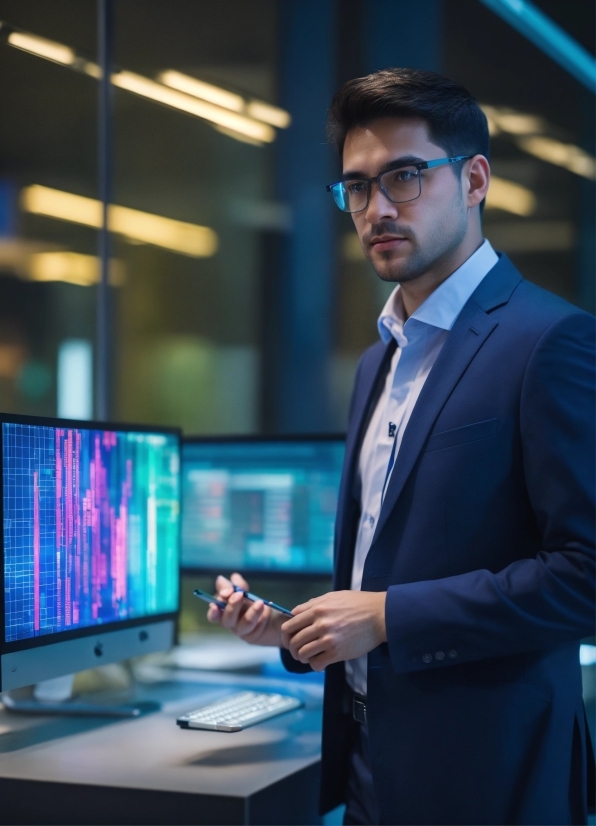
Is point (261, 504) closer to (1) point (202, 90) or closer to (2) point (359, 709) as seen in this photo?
(2) point (359, 709)

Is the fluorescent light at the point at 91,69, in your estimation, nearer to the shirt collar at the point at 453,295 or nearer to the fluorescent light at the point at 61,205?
the fluorescent light at the point at 61,205

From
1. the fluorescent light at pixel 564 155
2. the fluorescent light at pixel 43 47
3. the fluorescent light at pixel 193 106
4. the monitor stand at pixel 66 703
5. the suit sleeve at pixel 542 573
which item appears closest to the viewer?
the suit sleeve at pixel 542 573

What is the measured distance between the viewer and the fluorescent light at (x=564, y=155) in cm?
248

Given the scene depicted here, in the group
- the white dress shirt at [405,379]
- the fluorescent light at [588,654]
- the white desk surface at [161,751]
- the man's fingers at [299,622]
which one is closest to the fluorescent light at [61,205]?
the white dress shirt at [405,379]

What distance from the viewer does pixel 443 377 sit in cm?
141

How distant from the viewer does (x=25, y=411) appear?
2.12 m

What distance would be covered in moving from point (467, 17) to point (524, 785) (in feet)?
6.78

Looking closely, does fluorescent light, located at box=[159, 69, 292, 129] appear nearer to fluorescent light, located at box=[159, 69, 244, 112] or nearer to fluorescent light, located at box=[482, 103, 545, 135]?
fluorescent light, located at box=[159, 69, 244, 112]

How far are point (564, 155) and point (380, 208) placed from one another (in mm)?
1220

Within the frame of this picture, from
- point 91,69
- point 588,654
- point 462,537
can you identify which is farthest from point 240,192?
point 462,537

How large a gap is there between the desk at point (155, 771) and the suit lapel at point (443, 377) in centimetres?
43

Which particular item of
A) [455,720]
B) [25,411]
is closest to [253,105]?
[25,411]

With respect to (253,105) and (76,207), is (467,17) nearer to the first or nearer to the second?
(253,105)

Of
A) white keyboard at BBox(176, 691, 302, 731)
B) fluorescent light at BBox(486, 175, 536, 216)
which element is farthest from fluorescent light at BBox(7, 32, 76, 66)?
white keyboard at BBox(176, 691, 302, 731)
